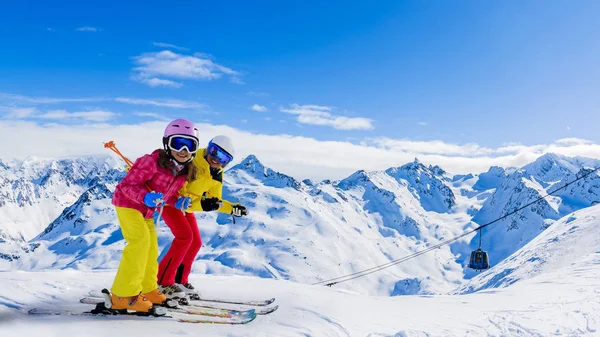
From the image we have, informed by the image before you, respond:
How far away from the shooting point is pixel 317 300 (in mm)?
7773

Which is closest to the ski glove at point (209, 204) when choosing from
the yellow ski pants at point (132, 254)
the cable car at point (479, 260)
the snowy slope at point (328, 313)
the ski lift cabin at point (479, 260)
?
the yellow ski pants at point (132, 254)

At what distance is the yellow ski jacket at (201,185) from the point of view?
23.7 feet

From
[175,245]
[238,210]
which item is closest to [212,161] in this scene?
[238,210]

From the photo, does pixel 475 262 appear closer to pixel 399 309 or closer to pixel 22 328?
pixel 399 309

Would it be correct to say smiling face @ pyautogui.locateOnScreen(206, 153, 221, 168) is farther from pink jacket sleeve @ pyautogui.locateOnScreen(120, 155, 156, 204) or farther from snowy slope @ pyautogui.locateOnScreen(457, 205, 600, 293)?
snowy slope @ pyautogui.locateOnScreen(457, 205, 600, 293)

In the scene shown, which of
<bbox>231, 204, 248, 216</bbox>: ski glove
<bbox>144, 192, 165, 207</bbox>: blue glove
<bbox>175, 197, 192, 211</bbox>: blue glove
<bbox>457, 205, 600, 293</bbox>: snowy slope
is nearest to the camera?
<bbox>144, 192, 165, 207</bbox>: blue glove

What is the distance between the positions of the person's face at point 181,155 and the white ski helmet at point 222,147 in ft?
3.21

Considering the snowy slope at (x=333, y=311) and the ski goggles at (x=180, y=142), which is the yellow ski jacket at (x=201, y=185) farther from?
the snowy slope at (x=333, y=311)

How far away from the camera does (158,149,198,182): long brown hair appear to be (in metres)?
6.14

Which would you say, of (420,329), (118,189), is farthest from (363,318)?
(118,189)

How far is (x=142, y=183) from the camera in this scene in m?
6.02

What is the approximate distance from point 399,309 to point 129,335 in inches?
179

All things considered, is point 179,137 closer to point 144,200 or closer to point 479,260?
point 144,200

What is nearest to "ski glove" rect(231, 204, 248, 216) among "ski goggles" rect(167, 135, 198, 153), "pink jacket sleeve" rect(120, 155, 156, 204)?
"ski goggles" rect(167, 135, 198, 153)
